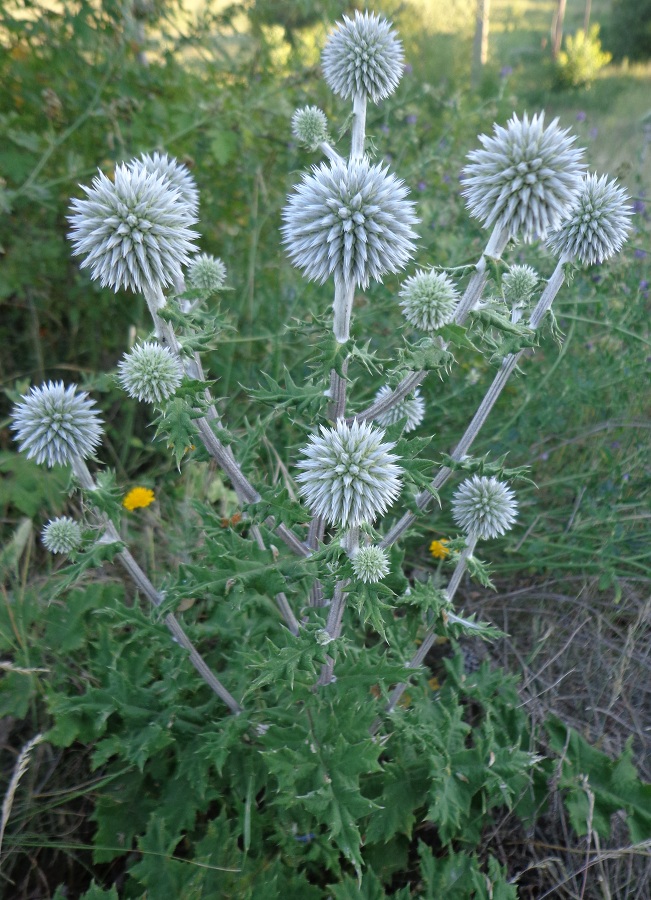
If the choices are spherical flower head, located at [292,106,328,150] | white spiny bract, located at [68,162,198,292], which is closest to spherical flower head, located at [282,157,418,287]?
white spiny bract, located at [68,162,198,292]

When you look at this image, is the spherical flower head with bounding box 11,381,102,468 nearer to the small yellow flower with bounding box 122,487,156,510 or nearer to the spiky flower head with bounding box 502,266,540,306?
the small yellow flower with bounding box 122,487,156,510

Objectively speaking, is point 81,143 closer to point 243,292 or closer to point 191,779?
point 243,292

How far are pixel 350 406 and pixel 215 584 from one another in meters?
0.79

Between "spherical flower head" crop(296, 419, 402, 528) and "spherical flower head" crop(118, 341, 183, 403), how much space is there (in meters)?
0.45

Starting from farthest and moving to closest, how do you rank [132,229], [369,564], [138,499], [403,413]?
[138,499] < [403,413] < [369,564] < [132,229]

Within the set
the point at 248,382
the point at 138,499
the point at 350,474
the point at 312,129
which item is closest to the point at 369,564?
the point at 350,474

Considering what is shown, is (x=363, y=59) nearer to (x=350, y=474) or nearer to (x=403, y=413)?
(x=403, y=413)

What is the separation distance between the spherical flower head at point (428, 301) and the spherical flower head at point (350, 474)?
1.31 ft

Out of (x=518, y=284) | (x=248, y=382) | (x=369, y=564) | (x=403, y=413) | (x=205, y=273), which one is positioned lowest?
(x=369, y=564)

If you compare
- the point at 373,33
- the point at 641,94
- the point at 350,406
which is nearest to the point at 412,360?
the point at 350,406

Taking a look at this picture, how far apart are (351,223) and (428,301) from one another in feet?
1.15

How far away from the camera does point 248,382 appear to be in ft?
13.1

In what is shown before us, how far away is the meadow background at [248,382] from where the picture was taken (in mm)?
2695

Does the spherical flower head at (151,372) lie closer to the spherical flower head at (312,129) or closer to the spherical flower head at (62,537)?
the spherical flower head at (62,537)
